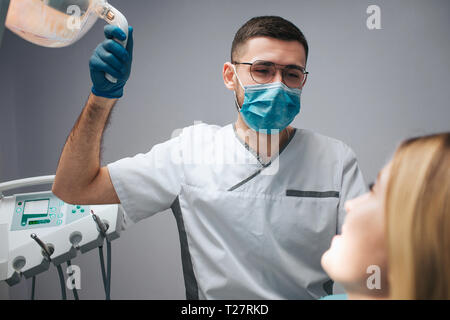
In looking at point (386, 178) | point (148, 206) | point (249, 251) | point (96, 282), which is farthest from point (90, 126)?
point (96, 282)

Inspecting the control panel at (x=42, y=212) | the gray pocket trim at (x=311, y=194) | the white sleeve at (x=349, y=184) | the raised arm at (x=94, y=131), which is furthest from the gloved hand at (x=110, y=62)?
the white sleeve at (x=349, y=184)

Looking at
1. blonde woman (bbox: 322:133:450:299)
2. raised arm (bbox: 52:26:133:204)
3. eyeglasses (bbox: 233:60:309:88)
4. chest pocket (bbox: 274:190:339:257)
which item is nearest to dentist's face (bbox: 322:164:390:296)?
blonde woman (bbox: 322:133:450:299)

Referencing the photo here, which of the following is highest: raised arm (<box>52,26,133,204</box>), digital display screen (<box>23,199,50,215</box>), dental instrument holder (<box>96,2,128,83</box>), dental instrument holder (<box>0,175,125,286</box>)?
dental instrument holder (<box>96,2,128,83</box>)

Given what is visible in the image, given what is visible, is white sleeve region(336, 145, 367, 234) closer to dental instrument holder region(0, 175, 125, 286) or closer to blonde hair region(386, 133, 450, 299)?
blonde hair region(386, 133, 450, 299)

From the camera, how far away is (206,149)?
45.1 inches

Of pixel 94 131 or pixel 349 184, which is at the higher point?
pixel 94 131

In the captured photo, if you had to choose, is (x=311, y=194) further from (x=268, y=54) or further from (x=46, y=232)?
(x=46, y=232)

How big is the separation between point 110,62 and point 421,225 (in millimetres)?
795

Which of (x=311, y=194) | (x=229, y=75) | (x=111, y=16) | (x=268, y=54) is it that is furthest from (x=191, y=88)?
(x=311, y=194)

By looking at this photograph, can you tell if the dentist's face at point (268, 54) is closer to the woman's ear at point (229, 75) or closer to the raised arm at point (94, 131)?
the woman's ear at point (229, 75)

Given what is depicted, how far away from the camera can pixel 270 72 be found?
1.02 metres

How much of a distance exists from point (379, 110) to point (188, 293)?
1060 millimetres

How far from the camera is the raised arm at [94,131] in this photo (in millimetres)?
852

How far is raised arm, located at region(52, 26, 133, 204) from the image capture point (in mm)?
852
